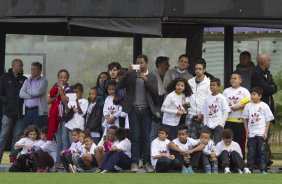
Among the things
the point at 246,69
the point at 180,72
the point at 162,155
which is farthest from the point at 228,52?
the point at 162,155

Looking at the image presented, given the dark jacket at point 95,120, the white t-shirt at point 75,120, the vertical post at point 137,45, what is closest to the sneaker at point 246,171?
the dark jacket at point 95,120

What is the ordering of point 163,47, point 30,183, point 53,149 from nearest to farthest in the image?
point 30,183
point 53,149
point 163,47

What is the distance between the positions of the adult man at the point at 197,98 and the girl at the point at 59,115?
2716mm

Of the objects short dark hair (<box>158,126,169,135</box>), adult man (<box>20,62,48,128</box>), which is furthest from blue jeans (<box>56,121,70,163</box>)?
short dark hair (<box>158,126,169,135</box>)

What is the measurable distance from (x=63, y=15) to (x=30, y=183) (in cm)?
673

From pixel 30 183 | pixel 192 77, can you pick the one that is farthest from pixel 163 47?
pixel 30 183

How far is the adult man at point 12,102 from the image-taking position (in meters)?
24.8

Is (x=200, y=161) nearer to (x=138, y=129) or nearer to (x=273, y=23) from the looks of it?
(x=138, y=129)

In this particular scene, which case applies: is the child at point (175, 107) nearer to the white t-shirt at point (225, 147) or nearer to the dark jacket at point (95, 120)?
the white t-shirt at point (225, 147)

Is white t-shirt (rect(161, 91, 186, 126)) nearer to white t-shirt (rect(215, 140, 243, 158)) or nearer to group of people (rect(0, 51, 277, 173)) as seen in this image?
group of people (rect(0, 51, 277, 173))

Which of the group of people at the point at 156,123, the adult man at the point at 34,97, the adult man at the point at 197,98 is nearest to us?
the group of people at the point at 156,123

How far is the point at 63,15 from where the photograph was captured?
23.7 m

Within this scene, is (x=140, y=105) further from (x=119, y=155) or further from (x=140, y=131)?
(x=119, y=155)

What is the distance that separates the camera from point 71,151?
918 inches
